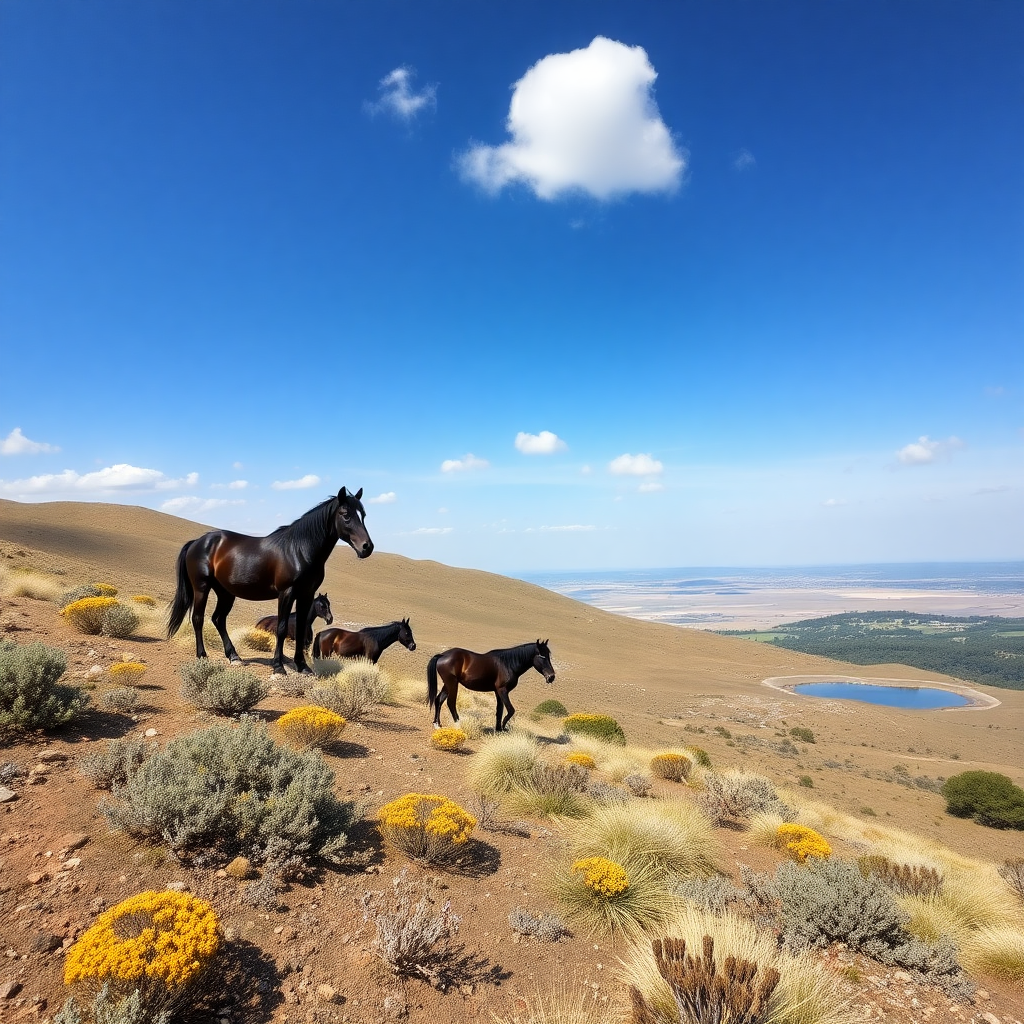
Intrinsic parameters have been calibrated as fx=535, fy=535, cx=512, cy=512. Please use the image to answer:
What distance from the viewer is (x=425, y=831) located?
5309 mm

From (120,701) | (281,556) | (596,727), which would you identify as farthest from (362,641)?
(596,727)

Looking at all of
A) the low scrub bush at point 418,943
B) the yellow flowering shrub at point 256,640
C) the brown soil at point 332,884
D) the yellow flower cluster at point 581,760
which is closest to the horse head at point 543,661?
the yellow flower cluster at point 581,760

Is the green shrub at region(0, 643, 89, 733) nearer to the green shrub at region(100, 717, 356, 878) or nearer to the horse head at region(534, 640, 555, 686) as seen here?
the green shrub at region(100, 717, 356, 878)

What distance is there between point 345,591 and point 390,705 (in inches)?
2077

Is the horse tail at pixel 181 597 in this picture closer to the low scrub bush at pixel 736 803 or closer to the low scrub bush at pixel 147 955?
the low scrub bush at pixel 147 955

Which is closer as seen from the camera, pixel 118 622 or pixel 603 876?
pixel 603 876

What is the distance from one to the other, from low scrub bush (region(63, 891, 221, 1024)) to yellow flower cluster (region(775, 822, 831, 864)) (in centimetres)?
741

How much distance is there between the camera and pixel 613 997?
13.2 ft

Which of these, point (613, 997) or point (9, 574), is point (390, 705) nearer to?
point (613, 997)

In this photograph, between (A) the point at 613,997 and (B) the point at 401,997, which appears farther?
(A) the point at 613,997

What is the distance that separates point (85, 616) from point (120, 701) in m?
4.57

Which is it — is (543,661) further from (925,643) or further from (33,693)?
(925,643)

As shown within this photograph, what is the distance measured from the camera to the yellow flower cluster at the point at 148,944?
288 cm

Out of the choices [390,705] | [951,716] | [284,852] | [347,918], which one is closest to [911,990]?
[347,918]
